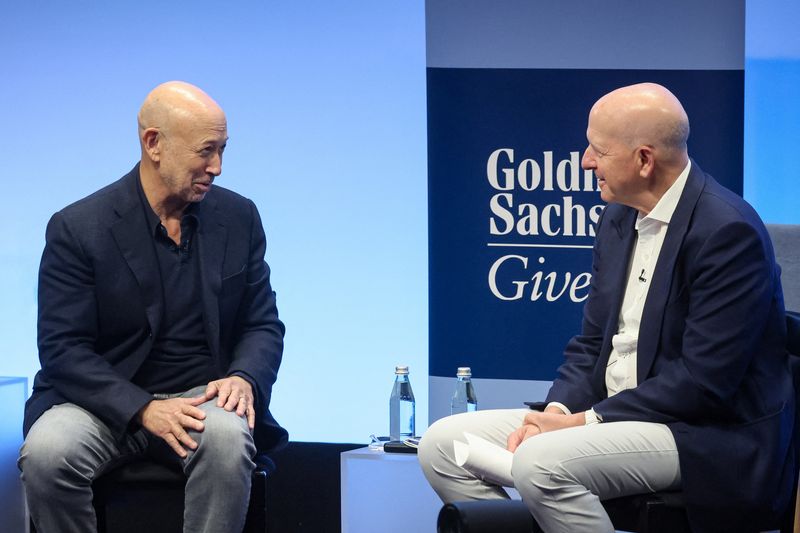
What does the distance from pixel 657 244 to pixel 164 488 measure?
1390mm

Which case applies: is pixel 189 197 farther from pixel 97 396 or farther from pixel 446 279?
pixel 446 279

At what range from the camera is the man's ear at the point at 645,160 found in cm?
272

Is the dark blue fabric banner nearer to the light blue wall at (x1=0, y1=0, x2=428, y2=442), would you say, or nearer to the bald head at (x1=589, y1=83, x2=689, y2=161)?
the light blue wall at (x1=0, y1=0, x2=428, y2=442)

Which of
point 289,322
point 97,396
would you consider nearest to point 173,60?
point 289,322

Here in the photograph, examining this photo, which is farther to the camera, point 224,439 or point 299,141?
point 299,141

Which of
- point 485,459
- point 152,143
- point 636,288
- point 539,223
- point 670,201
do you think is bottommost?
point 485,459

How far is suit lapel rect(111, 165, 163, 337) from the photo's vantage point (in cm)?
303

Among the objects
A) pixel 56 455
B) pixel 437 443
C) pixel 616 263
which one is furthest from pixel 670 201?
pixel 56 455

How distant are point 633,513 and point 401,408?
143 cm

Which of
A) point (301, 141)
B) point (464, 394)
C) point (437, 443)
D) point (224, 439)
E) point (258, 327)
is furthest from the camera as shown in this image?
point (301, 141)

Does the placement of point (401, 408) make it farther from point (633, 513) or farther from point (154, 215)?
point (633, 513)

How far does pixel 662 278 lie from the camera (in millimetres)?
2689

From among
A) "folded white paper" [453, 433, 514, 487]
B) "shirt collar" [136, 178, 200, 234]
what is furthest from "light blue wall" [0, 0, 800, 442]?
"folded white paper" [453, 433, 514, 487]

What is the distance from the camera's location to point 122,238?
3.05 meters
